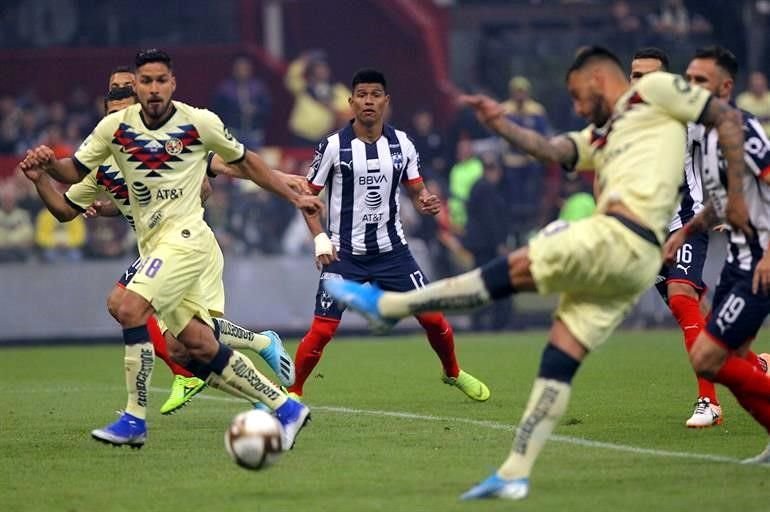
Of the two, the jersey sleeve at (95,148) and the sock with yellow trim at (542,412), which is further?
the jersey sleeve at (95,148)

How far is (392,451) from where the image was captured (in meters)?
9.81

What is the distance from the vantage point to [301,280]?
22766mm

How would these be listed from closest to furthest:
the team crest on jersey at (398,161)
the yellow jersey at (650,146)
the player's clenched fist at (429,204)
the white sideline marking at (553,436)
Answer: the yellow jersey at (650,146) < the white sideline marking at (553,436) < the player's clenched fist at (429,204) < the team crest on jersey at (398,161)

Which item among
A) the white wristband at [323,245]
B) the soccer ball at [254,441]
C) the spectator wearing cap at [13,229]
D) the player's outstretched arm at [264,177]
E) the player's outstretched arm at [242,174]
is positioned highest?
the player's outstretched arm at [264,177]

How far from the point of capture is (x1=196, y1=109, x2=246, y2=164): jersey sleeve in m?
9.78

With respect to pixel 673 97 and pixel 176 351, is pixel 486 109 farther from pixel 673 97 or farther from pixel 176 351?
pixel 176 351

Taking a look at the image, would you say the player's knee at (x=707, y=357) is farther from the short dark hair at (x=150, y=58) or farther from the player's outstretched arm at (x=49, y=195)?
the player's outstretched arm at (x=49, y=195)

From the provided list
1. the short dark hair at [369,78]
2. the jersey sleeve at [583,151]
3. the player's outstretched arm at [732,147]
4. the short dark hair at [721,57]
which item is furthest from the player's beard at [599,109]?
the short dark hair at [369,78]

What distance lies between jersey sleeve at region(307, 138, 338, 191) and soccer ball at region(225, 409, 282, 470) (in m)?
4.04

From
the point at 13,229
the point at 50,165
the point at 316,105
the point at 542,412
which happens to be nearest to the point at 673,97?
the point at 542,412

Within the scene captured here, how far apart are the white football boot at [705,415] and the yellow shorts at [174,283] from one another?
10.9 feet

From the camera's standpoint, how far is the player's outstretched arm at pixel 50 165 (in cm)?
976

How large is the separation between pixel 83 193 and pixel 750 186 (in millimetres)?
5031

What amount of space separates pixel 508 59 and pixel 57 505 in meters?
19.7
